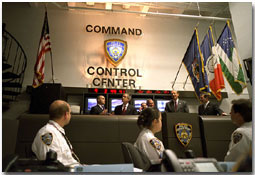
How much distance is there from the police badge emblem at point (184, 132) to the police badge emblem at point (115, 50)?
3.75 metres

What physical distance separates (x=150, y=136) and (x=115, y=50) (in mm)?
4507

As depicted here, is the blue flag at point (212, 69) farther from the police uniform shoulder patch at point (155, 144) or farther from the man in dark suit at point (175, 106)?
the police uniform shoulder patch at point (155, 144)

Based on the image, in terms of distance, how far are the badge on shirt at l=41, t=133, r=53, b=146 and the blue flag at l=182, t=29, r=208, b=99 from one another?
270 centimetres

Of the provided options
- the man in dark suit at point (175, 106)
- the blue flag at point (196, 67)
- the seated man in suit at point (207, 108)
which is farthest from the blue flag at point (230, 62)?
the man in dark suit at point (175, 106)

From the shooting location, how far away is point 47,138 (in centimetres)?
156

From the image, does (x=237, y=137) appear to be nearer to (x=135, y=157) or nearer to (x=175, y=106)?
(x=135, y=157)

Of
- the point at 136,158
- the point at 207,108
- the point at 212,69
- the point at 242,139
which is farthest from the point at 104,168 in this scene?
the point at 207,108

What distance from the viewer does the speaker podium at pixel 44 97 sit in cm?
483

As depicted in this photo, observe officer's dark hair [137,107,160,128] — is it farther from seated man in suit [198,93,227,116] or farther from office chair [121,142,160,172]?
seated man in suit [198,93,227,116]

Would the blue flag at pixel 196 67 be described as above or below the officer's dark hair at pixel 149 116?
above

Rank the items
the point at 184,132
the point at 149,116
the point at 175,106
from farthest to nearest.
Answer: the point at 175,106 → the point at 184,132 → the point at 149,116

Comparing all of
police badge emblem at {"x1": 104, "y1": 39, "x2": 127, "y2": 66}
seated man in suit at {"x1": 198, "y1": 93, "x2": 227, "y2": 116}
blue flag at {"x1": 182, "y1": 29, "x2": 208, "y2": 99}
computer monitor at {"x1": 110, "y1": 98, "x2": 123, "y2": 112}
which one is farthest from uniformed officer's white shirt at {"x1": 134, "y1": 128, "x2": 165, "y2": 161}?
police badge emblem at {"x1": 104, "y1": 39, "x2": 127, "y2": 66}

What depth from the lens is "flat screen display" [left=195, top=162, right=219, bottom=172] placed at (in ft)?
3.60

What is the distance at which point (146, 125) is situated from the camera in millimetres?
1865
